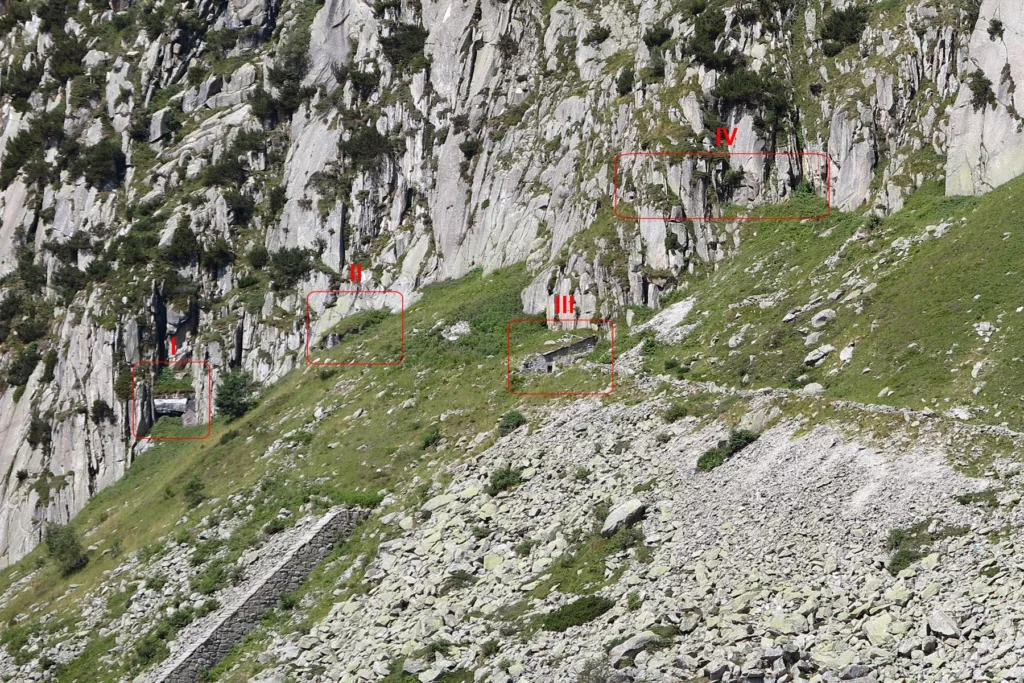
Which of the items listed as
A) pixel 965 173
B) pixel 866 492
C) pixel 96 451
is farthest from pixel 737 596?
pixel 96 451

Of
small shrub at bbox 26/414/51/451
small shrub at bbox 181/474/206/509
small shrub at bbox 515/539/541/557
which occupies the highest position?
small shrub at bbox 26/414/51/451

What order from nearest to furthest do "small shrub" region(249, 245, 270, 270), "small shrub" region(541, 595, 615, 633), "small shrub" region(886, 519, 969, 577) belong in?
"small shrub" region(886, 519, 969, 577) < "small shrub" region(541, 595, 615, 633) < "small shrub" region(249, 245, 270, 270)

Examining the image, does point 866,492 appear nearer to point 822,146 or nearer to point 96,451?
point 822,146

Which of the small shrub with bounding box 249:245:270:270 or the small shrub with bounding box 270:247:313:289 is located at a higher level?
the small shrub with bounding box 249:245:270:270

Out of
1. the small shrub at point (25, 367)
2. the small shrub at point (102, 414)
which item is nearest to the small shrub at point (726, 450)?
the small shrub at point (102, 414)

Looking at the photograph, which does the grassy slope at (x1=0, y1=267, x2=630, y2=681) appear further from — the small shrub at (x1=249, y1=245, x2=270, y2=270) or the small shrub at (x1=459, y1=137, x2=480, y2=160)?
the small shrub at (x1=249, y1=245, x2=270, y2=270)

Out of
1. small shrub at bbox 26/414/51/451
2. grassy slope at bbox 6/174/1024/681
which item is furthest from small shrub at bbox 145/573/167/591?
small shrub at bbox 26/414/51/451

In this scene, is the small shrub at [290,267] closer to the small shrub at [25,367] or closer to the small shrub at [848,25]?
the small shrub at [25,367]
